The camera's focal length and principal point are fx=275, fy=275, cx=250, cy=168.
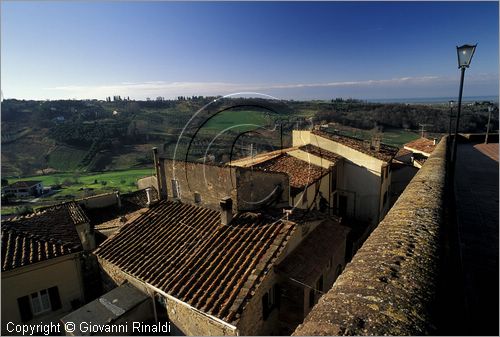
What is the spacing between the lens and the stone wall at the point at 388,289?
1.72 m

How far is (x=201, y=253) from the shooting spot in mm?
8508

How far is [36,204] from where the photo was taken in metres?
49.6

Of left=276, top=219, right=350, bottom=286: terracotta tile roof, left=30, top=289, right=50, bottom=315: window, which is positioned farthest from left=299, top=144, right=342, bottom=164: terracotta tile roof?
left=30, top=289, right=50, bottom=315: window

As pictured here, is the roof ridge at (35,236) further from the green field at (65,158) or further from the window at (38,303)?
the green field at (65,158)

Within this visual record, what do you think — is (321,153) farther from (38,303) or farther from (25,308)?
(25,308)

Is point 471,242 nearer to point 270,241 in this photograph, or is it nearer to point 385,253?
point 385,253

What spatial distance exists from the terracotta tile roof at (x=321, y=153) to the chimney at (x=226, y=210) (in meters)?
8.89

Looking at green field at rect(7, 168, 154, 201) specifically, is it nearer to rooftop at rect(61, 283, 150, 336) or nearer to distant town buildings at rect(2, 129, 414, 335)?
distant town buildings at rect(2, 129, 414, 335)

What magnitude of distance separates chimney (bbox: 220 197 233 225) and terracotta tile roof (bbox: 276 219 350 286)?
2.44 metres

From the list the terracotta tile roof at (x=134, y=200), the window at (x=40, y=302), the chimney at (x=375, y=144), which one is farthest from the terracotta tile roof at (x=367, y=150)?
the window at (x=40, y=302)

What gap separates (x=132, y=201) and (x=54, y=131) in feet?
218

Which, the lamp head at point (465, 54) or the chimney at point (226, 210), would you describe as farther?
the chimney at point (226, 210)

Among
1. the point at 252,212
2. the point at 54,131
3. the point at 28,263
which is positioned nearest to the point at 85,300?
the point at 28,263

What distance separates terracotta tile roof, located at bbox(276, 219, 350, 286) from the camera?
7.84 m
